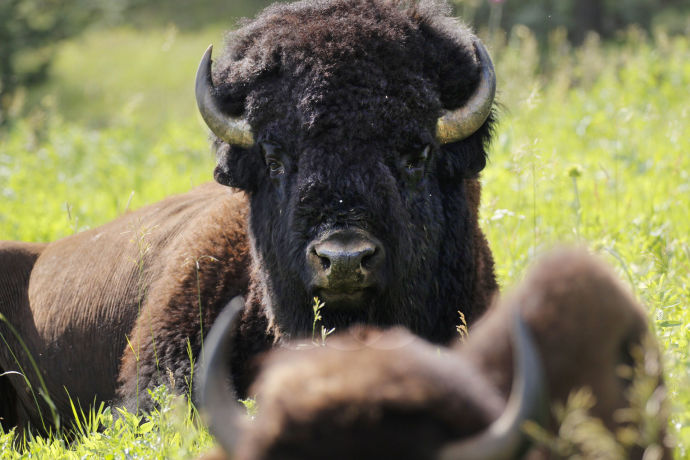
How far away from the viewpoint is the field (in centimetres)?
434

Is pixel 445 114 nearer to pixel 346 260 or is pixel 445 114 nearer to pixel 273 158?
pixel 273 158

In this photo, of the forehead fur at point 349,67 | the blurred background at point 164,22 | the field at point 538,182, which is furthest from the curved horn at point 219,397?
the blurred background at point 164,22

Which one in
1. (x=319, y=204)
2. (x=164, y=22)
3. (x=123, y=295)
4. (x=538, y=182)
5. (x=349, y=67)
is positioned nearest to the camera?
(x=319, y=204)

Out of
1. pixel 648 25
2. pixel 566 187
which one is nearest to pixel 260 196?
pixel 566 187

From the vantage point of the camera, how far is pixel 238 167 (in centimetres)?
511

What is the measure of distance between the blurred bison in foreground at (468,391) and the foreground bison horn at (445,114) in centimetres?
202

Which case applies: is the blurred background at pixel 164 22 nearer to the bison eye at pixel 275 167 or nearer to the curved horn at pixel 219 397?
the bison eye at pixel 275 167

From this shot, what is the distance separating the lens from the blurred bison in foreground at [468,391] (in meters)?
2.26

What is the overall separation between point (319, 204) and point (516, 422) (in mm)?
2334

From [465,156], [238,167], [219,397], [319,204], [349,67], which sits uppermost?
[219,397]

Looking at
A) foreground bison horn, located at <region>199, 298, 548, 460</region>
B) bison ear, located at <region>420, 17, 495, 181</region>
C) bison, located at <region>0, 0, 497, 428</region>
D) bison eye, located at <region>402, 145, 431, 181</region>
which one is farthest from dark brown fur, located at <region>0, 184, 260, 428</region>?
foreground bison horn, located at <region>199, 298, 548, 460</region>

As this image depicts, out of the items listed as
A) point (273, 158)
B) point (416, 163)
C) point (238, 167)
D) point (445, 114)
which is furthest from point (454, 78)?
point (238, 167)

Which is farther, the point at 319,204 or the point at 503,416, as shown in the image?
the point at 319,204

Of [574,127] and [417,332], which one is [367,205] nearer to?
[417,332]
